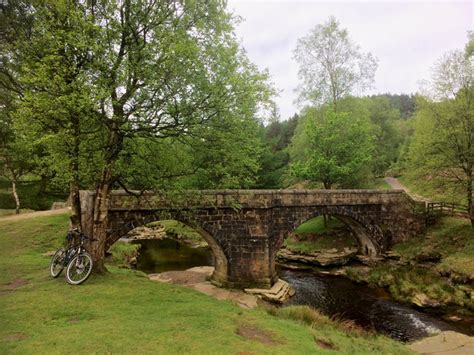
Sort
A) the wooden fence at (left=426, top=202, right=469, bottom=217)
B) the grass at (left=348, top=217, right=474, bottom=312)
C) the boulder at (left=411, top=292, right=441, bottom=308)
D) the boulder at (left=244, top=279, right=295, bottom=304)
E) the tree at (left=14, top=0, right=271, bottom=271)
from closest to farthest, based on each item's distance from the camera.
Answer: the tree at (left=14, top=0, right=271, bottom=271), the boulder at (left=411, top=292, right=441, bottom=308), the boulder at (left=244, top=279, right=295, bottom=304), the grass at (left=348, top=217, right=474, bottom=312), the wooden fence at (left=426, top=202, right=469, bottom=217)

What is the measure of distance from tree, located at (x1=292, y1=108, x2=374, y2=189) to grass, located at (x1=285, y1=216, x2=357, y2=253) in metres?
4.79

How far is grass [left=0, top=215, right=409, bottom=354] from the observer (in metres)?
7.15

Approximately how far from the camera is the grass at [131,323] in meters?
7.15

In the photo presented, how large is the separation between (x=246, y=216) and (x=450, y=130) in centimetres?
1588

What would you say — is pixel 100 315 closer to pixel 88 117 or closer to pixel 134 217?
pixel 88 117

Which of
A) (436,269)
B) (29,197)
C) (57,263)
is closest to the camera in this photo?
(57,263)

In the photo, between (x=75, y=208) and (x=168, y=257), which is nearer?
(x=75, y=208)

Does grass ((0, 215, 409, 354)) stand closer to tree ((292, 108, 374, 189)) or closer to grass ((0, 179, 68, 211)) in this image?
tree ((292, 108, 374, 189))

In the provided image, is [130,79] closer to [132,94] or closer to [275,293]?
[132,94]

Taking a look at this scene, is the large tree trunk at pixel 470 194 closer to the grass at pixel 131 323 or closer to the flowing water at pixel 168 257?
the grass at pixel 131 323

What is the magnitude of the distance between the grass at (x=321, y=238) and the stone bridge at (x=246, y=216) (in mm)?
4033

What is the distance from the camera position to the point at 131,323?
8398mm

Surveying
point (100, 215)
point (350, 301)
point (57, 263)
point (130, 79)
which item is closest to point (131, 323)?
point (100, 215)

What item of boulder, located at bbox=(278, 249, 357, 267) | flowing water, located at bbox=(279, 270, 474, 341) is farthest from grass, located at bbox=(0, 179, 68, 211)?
flowing water, located at bbox=(279, 270, 474, 341)
